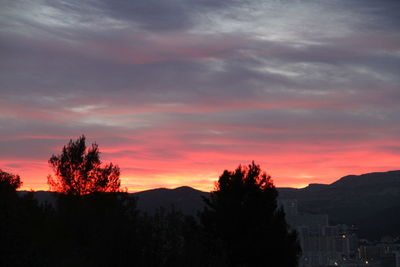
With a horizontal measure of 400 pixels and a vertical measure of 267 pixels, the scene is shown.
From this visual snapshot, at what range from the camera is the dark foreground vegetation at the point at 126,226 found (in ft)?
79.4

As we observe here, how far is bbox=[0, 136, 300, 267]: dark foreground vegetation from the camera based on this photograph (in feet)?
79.4

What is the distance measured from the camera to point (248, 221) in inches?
1795

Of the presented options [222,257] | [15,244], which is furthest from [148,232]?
[222,257]

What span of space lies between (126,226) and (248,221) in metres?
21.9

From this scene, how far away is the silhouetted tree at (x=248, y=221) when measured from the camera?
43.7 meters

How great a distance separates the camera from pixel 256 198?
47156 millimetres

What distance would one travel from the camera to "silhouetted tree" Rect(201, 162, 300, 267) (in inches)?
1720

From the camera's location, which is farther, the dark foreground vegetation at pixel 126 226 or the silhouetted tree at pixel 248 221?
the silhouetted tree at pixel 248 221

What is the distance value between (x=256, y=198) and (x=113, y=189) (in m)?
14.0

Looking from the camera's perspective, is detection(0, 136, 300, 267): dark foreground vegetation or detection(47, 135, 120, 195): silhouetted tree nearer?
detection(0, 136, 300, 267): dark foreground vegetation

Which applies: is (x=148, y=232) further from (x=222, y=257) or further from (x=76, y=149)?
(x=76, y=149)

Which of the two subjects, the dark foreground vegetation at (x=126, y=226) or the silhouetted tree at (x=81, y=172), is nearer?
the dark foreground vegetation at (x=126, y=226)

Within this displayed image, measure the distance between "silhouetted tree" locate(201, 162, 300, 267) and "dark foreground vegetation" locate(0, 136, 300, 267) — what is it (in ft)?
0.23

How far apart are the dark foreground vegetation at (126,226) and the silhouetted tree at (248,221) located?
71 mm
